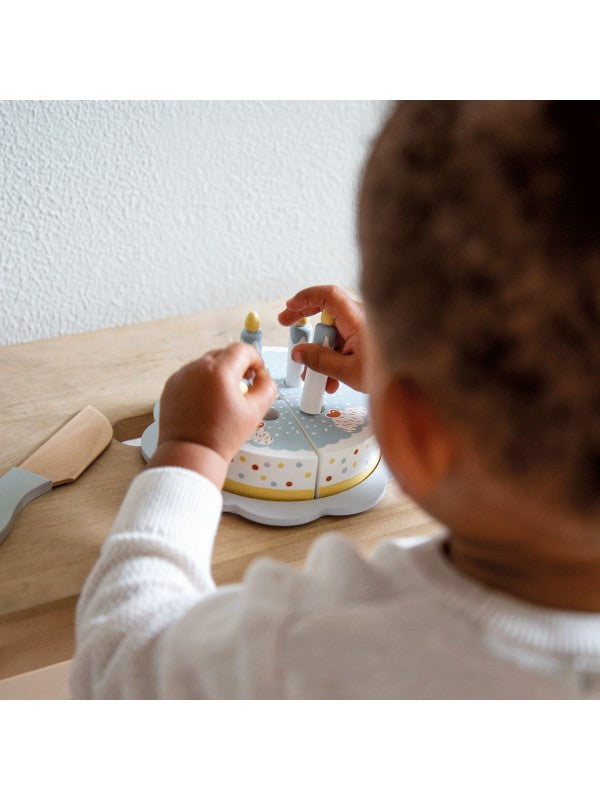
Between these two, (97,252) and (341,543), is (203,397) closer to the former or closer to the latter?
(341,543)

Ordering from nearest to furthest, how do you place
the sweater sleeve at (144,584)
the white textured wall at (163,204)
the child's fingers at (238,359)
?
1. the sweater sleeve at (144,584)
2. the child's fingers at (238,359)
3. the white textured wall at (163,204)

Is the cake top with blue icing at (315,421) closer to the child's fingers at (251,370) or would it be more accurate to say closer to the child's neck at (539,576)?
the child's fingers at (251,370)

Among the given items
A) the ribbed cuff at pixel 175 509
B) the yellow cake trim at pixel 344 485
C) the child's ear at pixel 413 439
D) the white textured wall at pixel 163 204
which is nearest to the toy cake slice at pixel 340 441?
the yellow cake trim at pixel 344 485

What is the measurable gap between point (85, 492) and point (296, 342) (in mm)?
235

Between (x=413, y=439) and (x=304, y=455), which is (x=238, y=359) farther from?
(x=413, y=439)

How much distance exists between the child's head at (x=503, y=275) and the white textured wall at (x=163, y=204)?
1.99ft

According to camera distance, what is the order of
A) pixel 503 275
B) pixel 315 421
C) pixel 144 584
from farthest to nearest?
pixel 315 421 < pixel 144 584 < pixel 503 275

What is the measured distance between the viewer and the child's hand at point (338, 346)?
0.67 metres

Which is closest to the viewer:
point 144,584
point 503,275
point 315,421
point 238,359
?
point 503,275

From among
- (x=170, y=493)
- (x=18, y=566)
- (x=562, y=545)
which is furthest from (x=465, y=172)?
(x=18, y=566)

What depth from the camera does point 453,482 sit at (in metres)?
0.34

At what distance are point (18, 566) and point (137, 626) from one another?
15 cm

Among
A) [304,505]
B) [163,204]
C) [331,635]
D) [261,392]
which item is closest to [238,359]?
[261,392]

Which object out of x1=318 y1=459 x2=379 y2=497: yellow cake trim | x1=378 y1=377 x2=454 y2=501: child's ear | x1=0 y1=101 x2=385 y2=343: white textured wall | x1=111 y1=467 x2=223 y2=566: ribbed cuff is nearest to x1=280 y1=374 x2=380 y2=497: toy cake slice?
x1=318 y1=459 x2=379 y2=497: yellow cake trim
